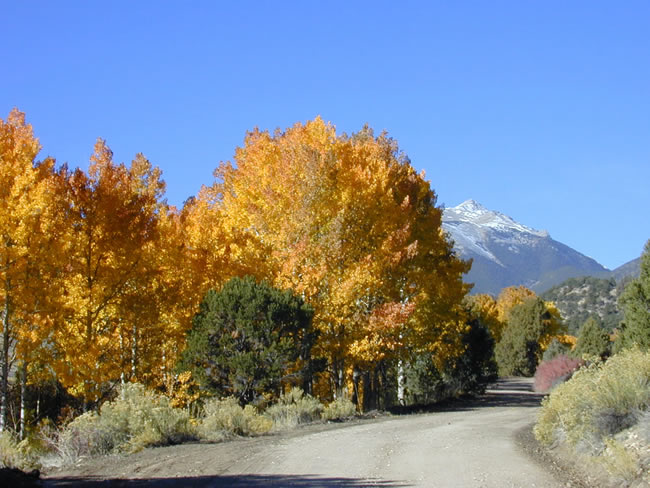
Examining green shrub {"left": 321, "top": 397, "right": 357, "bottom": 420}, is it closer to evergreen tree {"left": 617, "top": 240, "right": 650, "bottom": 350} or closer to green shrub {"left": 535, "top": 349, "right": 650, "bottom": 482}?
green shrub {"left": 535, "top": 349, "right": 650, "bottom": 482}

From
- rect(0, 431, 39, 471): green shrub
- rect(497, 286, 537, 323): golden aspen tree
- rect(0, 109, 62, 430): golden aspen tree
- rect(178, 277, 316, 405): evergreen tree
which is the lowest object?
rect(0, 431, 39, 471): green shrub

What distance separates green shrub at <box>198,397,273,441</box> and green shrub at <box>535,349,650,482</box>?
677 cm

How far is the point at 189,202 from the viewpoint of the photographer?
2864 centimetres

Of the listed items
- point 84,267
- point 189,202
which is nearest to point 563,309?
point 189,202

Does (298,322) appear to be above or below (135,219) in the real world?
below

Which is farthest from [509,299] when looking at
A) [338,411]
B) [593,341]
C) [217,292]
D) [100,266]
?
[100,266]

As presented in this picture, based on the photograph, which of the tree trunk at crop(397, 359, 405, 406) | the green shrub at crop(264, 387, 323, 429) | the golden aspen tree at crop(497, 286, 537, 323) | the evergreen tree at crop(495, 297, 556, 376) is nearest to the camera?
the green shrub at crop(264, 387, 323, 429)

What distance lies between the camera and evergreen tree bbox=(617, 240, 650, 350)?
107 feet

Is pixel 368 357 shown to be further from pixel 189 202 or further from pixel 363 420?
pixel 189 202

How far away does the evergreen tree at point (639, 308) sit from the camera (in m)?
32.5

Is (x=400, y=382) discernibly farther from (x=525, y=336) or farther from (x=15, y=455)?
(x=525, y=336)

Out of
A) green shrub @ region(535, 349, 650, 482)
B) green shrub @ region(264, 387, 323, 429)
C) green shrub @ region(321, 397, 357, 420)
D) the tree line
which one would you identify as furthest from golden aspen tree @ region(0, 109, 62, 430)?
green shrub @ region(535, 349, 650, 482)

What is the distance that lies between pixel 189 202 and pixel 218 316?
35.6 feet

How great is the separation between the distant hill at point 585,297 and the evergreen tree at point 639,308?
9727 cm
